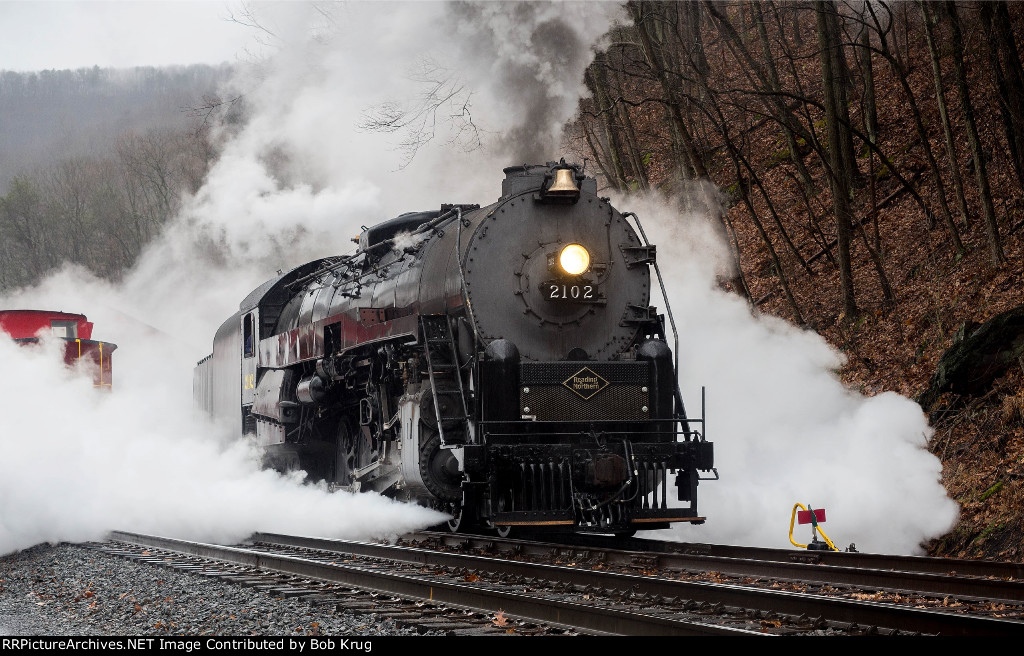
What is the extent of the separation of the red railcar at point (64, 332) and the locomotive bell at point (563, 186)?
11448 mm

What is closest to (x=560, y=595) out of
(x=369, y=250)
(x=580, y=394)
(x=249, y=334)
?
(x=580, y=394)

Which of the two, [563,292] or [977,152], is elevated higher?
[977,152]

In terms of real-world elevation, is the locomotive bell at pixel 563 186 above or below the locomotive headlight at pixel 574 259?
above

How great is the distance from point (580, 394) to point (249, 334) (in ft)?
24.2

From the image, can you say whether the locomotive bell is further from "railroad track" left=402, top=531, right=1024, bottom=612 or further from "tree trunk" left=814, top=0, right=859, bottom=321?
"tree trunk" left=814, top=0, right=859, bottom=321

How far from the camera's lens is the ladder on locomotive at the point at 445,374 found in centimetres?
1003

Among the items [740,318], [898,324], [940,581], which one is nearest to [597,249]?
[940,581]

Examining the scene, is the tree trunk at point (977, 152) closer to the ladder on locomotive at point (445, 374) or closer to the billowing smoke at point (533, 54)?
the billowing smoke at point (533, 54)

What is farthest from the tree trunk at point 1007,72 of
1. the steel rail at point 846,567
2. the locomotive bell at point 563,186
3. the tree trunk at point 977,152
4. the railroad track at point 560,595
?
the railroad track at point 560,595

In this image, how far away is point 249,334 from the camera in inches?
616

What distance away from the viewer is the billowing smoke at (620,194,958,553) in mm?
10711

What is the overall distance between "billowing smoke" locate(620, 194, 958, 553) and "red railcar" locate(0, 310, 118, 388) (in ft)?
32.3

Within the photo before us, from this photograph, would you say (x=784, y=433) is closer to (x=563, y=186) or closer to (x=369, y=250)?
(x=563, y=186)

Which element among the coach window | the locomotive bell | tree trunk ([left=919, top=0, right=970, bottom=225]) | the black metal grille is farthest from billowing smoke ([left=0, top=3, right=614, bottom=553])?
tree trunk ([left=919, top=0, right=970, bottom=225])
